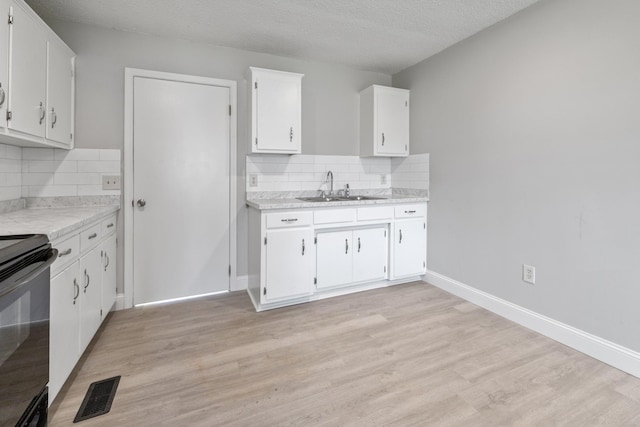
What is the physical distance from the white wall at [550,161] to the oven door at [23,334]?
285 cm

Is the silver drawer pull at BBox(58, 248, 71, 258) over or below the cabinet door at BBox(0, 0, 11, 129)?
below

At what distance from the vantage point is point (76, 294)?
1.67 meters

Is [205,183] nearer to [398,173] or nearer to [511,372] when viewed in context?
[398,173]

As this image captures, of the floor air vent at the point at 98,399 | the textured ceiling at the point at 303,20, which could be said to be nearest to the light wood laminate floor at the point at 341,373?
the floor air vent at the point at 98,399

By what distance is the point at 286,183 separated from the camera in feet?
10.7

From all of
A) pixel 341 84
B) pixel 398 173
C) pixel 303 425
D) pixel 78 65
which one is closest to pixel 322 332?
pixel 303 425

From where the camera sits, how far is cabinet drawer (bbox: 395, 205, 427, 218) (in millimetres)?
3174

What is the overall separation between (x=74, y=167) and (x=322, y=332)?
93.5 inches

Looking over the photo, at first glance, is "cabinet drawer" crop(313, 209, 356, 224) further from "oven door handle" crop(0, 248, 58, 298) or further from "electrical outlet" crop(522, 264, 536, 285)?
"oven door handle" crop(0, 248, 58, 298)

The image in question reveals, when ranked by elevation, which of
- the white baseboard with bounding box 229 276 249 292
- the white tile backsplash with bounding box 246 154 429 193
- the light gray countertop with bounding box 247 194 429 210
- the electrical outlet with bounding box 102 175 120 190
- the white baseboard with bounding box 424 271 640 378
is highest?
the white tile backsplash with bounding box 246 154 429 193

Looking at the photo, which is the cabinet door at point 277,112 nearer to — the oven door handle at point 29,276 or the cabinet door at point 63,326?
the cabinet door at point 63,326

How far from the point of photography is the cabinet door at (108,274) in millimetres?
2221

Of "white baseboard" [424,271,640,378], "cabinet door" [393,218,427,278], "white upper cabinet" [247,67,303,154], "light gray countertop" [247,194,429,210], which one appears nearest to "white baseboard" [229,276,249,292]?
"light gray countertop" [247,194,429,210]

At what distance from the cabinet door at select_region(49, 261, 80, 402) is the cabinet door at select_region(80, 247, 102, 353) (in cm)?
8
